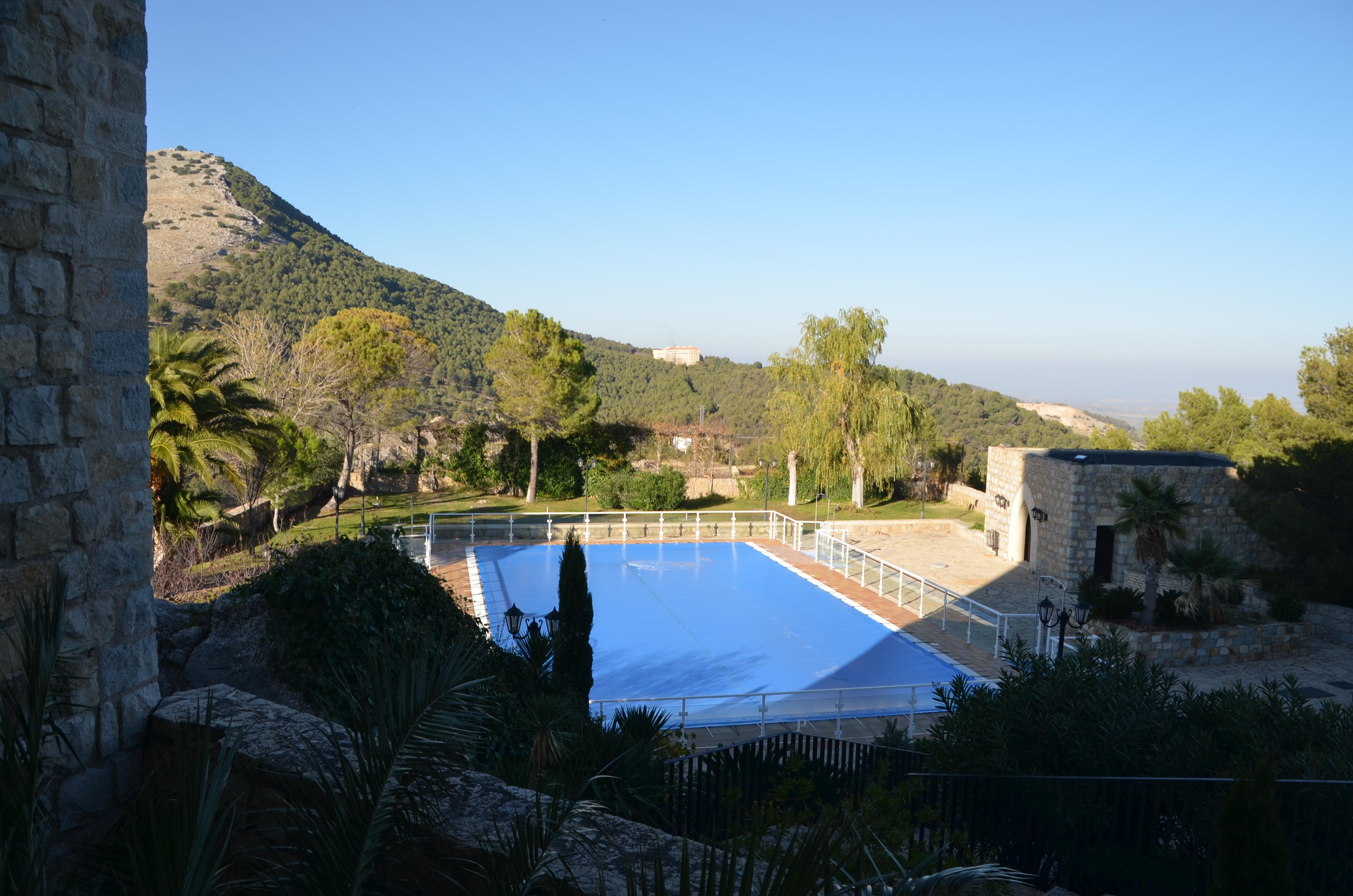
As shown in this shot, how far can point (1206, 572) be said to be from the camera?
1155 centimetres

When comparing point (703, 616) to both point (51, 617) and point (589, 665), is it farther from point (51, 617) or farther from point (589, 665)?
point (51, 617)

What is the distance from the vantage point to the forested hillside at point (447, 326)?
4138 centimetres

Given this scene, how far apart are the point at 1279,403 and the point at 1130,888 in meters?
20.0

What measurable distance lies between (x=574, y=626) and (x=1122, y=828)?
19.1 feet

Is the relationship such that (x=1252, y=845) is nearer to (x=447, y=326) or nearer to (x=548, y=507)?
(x=548, y=507)

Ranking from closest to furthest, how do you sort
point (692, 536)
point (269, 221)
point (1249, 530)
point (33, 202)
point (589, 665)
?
point (33, 202) < point (589, 665) < point (1249, 530) < point (692, 536) < point (269, 221)

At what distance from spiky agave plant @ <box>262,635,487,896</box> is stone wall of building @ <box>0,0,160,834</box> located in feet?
2.72

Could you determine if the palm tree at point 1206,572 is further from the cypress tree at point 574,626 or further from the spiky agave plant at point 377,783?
the spiky agave plant at point 377,783

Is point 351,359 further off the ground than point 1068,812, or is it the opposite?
point 351,359

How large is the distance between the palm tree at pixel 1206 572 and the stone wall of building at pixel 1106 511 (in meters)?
2.87

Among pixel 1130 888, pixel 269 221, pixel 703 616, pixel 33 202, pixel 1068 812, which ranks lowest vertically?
pixel 703 616

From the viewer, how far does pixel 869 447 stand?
73.6ft

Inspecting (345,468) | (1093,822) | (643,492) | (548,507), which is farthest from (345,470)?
(1093,822)

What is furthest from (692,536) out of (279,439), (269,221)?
(269,221)
